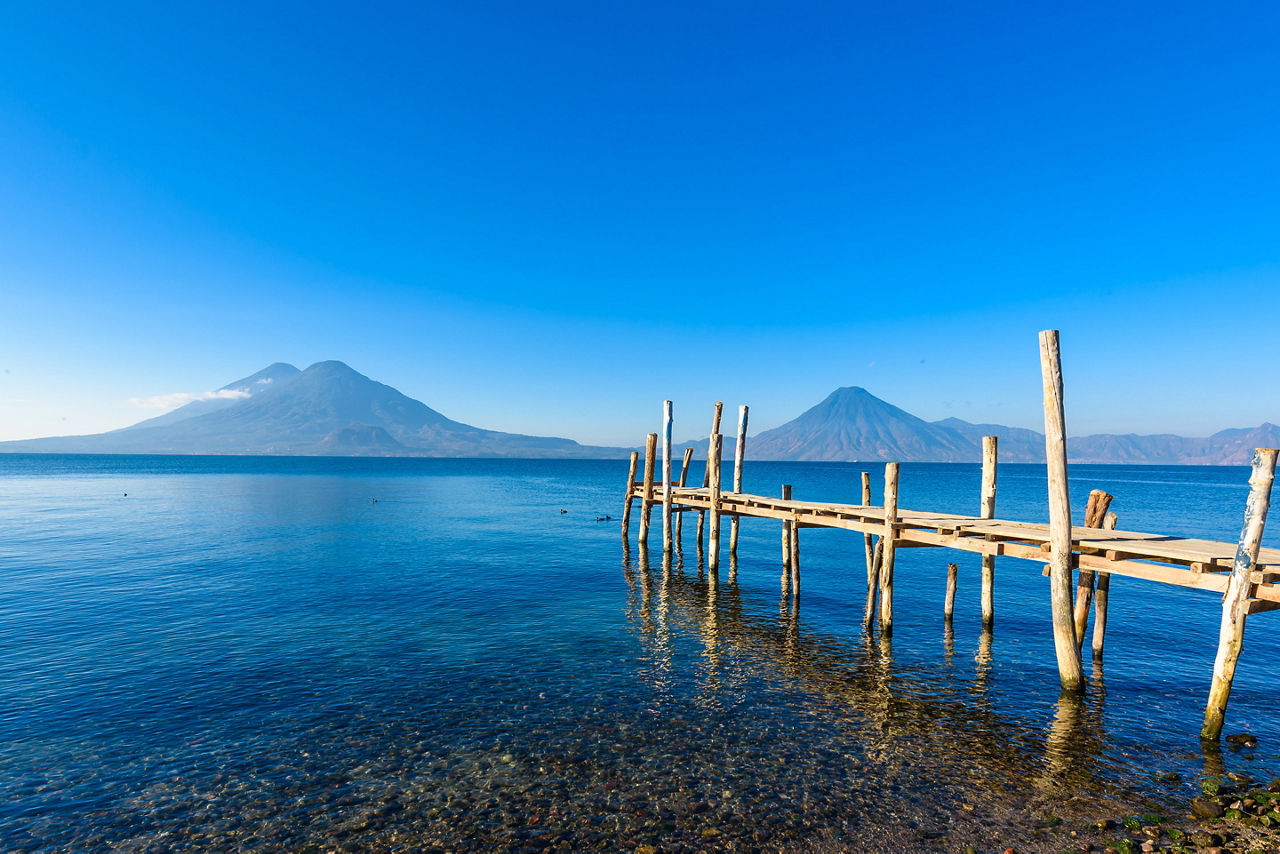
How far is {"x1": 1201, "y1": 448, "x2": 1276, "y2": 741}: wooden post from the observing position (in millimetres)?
9758

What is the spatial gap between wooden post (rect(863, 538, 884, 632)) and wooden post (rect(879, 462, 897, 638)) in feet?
1.77

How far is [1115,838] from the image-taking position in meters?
7.92

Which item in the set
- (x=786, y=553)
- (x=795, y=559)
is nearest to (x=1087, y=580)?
(x=795, y=559)

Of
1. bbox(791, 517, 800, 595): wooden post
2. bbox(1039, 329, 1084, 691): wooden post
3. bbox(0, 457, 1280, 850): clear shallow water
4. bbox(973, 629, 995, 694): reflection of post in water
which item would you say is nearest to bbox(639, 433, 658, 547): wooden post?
bbox(0, 457, 1280, 850): clear shallow water

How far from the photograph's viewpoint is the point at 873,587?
1825 cm

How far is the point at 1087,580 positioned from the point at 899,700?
21.5 ft

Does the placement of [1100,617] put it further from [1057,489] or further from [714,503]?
[714,503]

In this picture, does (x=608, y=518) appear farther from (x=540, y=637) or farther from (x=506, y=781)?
A: (x=506, y=781)

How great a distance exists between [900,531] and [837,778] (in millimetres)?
8677

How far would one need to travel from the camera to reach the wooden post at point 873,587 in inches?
700

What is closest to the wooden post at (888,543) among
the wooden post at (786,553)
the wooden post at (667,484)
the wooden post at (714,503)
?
the wooden post at (786,553)

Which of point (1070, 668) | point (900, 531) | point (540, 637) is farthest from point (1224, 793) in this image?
point (540, 637)

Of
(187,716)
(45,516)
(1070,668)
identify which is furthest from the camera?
(45,516)

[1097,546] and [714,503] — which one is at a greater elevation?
[1097,546]
